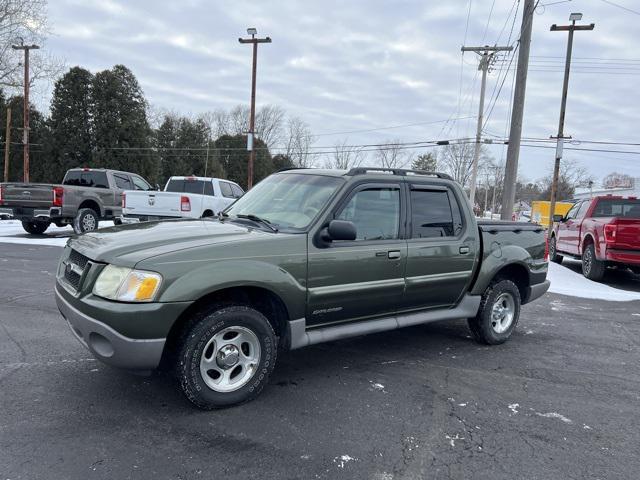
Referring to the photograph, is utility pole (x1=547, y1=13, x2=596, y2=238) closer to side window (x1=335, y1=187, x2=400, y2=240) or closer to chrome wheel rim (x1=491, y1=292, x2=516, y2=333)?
chrome wheel rim (x1=491, y1=292, x2=516, y2=333)

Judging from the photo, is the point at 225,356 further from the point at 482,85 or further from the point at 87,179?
the point at 482,85

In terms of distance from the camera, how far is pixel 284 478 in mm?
2703

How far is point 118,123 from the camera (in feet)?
117

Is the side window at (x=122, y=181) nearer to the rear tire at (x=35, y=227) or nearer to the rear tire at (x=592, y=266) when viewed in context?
the rear tire at (x=35, y=227)

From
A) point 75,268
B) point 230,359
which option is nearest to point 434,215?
point 230,359

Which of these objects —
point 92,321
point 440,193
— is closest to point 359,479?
point 92,321

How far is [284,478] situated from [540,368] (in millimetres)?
3128

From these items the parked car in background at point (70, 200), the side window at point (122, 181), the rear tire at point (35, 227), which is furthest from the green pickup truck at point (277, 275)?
the rear tire at point (35, 227)

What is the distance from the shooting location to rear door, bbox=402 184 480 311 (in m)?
4.48

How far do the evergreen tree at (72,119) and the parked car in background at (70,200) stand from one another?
22.8 metres

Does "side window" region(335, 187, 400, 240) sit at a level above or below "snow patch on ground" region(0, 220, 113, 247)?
above

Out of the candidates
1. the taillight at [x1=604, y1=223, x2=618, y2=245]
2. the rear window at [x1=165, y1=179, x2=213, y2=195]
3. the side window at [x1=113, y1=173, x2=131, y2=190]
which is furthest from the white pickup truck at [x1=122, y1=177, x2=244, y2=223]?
the taillight at [x1=604, y1=223, x2=618, y2=245]

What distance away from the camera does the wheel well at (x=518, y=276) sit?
5559 millimetres

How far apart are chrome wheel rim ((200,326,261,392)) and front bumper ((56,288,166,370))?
350 mm
